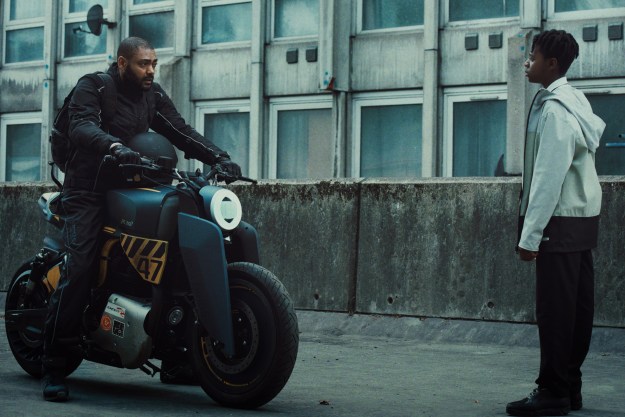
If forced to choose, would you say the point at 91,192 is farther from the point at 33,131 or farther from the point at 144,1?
the point at 33,131

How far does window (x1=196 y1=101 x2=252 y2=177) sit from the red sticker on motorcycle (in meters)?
15.3

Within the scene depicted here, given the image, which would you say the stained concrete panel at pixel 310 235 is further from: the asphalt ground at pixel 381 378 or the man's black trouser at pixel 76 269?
the man's black trouser at pixel 76 269

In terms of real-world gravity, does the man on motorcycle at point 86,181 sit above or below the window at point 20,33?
below

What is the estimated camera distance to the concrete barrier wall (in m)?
9.50

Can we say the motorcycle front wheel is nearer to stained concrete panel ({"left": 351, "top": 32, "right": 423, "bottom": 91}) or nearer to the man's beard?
the man's beard

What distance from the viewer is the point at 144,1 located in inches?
955

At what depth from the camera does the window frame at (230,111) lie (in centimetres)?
2227

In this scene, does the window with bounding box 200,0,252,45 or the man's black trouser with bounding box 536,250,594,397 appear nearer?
the man's black trouser with bounding box 536,250,594,397

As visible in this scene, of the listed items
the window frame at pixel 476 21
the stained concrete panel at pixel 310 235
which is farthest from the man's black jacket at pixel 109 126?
the window frame at pixel 476 21

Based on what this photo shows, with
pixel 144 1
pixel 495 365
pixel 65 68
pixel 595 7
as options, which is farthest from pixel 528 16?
pixel 495 365

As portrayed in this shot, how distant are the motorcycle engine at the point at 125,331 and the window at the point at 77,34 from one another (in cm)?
1860

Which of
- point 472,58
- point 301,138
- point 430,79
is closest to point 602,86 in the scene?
point 472,58

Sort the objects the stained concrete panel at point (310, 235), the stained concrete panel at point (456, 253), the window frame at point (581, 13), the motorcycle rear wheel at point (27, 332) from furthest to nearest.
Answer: the window frame at point (581, 13) < the stained concrete panel at point (310, 235) < the stained concrete panel at point (456, 253) < the motorcycle rear wheel at point (27, 332)

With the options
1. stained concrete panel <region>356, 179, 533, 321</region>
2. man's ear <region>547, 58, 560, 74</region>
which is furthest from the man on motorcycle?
stained concrete panel <region>356, 179, 533, 321</region>
